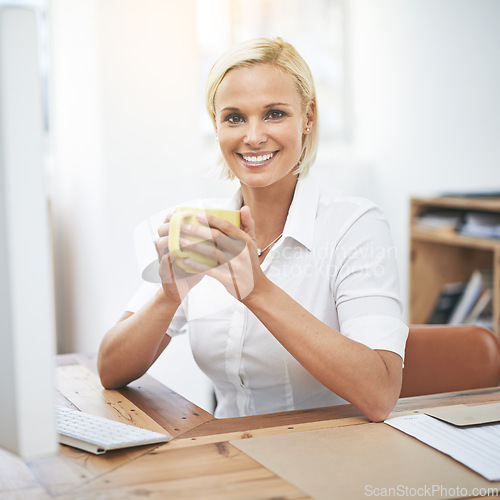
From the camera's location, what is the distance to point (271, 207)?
1554 mm

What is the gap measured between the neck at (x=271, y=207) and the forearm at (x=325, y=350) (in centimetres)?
40

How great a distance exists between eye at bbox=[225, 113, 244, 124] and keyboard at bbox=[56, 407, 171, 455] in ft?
2.18

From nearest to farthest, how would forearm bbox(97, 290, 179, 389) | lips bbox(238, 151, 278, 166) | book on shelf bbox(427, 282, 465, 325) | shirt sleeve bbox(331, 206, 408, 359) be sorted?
shirt sleeve bbox(331, 206, 408, 359) → forearm bbox(97, 290, 179, 389) → lips bbox(238, 151, 278, 166) → book on shelf bbox(427, 282, 465, 325)

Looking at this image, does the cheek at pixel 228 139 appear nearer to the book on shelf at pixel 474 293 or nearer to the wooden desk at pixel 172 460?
the wooden desk at pixel 172 460

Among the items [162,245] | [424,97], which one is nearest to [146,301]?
[162,245]

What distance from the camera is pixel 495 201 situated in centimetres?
278

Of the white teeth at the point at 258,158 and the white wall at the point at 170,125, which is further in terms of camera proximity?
the white wall at the point at 170,125

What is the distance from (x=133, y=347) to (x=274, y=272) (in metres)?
0.33

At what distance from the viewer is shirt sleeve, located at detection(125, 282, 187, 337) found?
1.44 meters

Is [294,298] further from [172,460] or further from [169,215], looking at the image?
[172,460]

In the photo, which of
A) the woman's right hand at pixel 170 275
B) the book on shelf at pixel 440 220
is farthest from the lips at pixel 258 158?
the book on shelf at pixel 440 220

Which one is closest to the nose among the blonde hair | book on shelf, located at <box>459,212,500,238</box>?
the blonde hair

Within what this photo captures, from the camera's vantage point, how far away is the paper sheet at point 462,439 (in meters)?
0.92

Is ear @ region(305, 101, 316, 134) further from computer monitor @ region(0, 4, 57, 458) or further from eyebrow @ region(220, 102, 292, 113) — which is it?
computer monitor @ region(0, 4, 57, 458)
